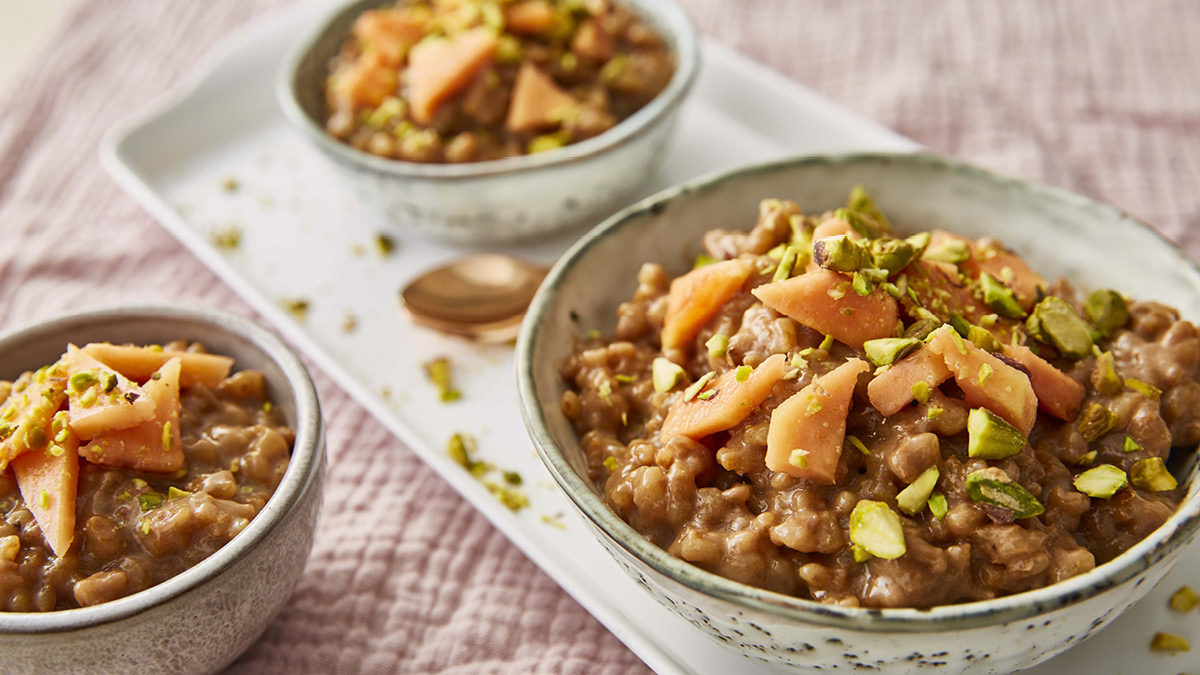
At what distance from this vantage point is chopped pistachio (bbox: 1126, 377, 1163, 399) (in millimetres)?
2031

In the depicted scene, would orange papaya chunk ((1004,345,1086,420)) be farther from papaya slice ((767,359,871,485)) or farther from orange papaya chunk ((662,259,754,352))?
orange papaya chunk ((662,259,754,352))

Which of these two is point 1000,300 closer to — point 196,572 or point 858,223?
point 858,223

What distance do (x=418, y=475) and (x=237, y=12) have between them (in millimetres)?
2686

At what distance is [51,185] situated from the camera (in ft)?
12.1

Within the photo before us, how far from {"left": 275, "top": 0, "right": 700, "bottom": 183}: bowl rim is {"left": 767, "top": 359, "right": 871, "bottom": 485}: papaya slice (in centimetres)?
129

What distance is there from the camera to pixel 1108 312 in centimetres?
222

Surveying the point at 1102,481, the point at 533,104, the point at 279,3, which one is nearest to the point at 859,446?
the point at 1102,481

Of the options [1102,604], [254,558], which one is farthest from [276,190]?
[1102,604]

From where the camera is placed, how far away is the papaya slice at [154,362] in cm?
217

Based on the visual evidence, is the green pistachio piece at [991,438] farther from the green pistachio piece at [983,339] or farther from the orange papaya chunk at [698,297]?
the orange papaya chunk at [698,297]

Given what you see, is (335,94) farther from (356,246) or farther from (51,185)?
(51,185)

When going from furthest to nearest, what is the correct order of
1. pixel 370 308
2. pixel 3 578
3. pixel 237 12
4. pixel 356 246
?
pixel 237 12 → pixel 356 246 → pixel 370 308 → pixel 3 578

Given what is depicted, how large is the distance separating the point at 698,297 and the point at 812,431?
18.0 inches

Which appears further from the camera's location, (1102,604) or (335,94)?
(335,94)
